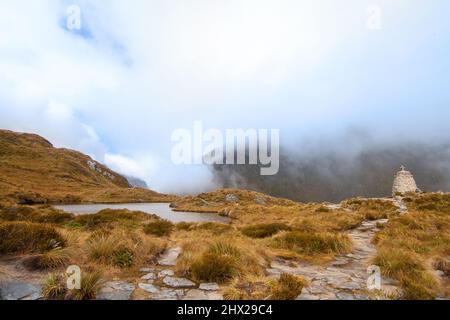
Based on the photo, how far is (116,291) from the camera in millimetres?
5566

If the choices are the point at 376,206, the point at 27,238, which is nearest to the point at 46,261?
the point at 27,238

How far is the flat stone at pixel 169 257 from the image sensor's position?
317 inches

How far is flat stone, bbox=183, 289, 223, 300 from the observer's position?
214 inches

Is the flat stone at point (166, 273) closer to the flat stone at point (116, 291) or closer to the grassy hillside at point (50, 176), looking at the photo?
the flat stone at point (116, 291)

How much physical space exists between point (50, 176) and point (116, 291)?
5770 inches

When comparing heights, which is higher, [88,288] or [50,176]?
[50,176]

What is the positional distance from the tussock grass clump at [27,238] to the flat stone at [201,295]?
465cm

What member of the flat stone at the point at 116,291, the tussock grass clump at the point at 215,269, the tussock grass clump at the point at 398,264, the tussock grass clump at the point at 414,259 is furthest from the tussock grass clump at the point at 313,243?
the flat stone at the point at 116,291

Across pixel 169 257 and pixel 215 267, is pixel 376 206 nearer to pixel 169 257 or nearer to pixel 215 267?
pixel 169 257

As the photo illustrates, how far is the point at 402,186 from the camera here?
47281 mm

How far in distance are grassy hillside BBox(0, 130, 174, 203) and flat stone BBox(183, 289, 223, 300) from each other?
78990 mm

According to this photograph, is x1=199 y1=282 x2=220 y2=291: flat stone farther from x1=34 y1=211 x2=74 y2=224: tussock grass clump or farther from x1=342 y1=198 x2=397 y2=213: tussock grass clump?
x1=342 y1=198 x2=397 y2=213: tussock grass clump
